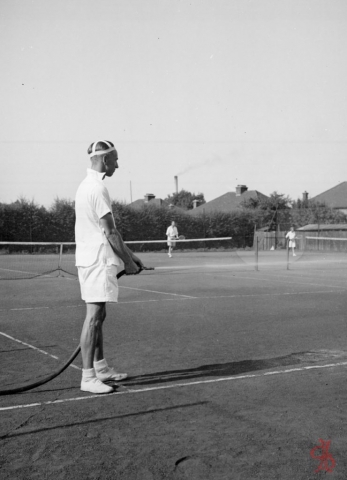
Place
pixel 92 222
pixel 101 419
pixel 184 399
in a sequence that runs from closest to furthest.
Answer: pixel 101 419 → pixel 184 399 → pixel 92 222

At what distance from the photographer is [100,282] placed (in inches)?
198

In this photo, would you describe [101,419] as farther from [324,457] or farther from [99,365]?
[324,457]

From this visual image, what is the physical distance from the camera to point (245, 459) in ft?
11.6

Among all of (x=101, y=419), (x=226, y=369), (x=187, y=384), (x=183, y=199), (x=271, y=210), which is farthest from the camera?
(x=183, y=199)

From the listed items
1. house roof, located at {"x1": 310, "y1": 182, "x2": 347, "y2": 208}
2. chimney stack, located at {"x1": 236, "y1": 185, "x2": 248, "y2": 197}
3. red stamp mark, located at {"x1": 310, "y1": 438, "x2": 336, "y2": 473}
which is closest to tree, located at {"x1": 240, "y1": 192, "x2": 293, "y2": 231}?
house roof, located at {"x1": 310, "y1": 182, "x2": 347, "y2": 208}

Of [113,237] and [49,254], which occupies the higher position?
[113,237]

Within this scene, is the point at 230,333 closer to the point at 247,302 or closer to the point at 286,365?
the point at 286,365

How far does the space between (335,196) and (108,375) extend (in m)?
95.0

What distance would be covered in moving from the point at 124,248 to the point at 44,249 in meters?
33.3

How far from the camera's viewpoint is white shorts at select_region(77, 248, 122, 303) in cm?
503

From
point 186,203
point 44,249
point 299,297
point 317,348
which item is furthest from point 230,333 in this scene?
point 186,203

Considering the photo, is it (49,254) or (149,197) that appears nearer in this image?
(49,254)

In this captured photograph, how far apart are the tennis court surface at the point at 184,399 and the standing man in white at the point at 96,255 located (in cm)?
38

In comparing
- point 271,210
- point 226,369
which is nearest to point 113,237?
point 226,369
